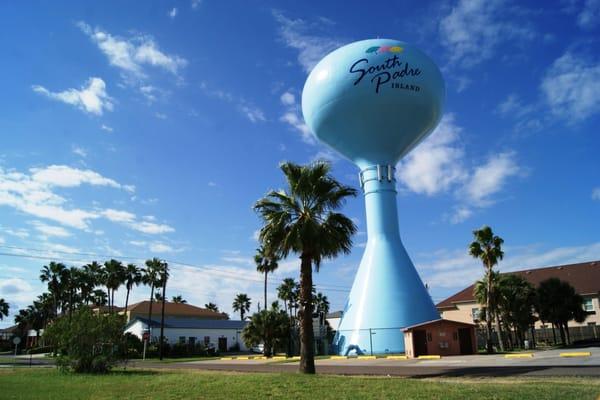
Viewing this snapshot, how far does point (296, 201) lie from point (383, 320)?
14.4 meters

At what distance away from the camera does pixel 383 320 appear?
31.7 m

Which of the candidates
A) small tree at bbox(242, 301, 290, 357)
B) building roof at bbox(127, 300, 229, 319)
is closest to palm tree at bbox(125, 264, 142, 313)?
building roof at bbox(127, 300, 229, 319)

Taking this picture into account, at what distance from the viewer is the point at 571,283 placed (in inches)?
1967

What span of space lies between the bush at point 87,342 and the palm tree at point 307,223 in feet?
33.4

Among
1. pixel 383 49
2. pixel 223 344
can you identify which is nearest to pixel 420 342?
pixel 383 49

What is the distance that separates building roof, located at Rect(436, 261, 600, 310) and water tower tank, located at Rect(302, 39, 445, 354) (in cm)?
2131

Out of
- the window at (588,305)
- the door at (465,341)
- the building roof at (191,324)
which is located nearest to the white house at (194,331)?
the building roof at (191,324)

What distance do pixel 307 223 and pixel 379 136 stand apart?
52.2 feet

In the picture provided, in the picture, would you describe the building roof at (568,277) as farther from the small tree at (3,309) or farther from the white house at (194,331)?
the small tree at (3,309)

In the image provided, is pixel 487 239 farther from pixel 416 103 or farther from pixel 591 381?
pixel 591 381

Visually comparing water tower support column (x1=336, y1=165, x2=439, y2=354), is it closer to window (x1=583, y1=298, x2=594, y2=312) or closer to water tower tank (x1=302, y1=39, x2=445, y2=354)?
water tower tank (x1=302, y1=39, x2=445, y2=354)

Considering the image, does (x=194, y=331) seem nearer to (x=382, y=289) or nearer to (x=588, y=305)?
(x=382, y=289)

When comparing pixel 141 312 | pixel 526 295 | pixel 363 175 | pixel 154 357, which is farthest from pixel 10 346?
pixel 526 295

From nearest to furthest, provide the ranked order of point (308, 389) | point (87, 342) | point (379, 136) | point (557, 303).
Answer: point (308, 389) → point (87, 342) → point (379, 136) → point (557, 303)
